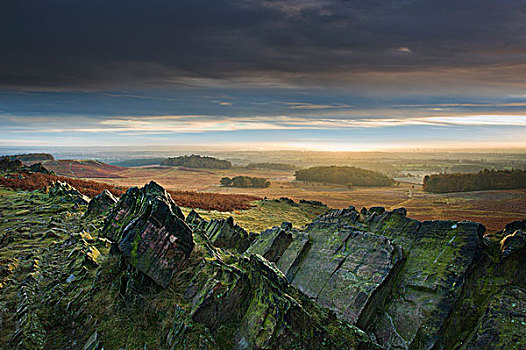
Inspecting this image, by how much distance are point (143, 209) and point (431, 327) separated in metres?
11.5

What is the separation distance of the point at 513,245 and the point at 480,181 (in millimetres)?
63892

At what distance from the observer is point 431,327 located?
31.1ft

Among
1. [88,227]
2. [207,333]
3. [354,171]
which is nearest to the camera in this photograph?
[207,333]

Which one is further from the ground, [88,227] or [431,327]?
[88,227]

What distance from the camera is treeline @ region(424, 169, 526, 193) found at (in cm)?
5759

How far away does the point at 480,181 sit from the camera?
60656 mm

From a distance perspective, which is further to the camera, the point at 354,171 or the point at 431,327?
the point at 354,171

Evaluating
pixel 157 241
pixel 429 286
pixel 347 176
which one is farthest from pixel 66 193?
pixel 347 176

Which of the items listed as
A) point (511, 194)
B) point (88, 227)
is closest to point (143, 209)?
point (88, 227)

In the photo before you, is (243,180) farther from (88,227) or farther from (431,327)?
(431,327)

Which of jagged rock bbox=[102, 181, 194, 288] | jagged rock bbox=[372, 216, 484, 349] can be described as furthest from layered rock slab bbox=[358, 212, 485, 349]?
jagged rock bbox=[102, 181, 194, 288]

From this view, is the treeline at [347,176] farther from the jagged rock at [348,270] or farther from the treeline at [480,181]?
the jagged rock at [348,270]

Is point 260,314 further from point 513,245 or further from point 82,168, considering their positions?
point 82,168

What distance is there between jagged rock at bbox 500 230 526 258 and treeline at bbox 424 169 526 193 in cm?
6166
